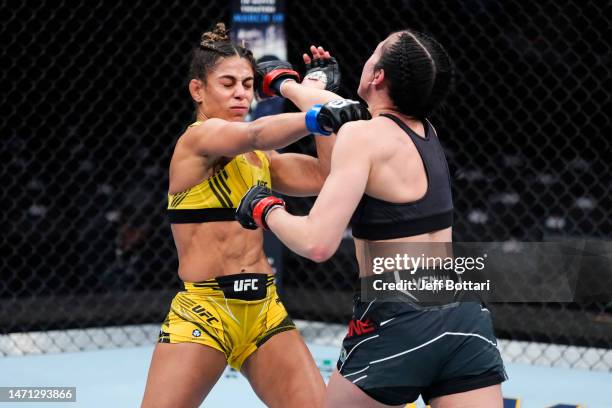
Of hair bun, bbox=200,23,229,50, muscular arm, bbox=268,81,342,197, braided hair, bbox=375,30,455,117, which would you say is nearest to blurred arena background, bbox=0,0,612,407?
muscular arm, bbox=268,81,342,197

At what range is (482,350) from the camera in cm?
182

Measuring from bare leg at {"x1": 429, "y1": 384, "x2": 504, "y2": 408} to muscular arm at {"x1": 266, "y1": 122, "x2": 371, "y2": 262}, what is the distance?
391 millimetres

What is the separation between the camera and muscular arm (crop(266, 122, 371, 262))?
1.71 metres

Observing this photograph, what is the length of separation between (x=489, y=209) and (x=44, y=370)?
104 inches

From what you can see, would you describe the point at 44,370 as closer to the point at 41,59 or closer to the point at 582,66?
the point at 41,59

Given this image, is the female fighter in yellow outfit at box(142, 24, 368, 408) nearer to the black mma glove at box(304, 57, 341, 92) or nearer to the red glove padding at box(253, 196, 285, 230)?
the black mma glove at box(304, 57, 341, 92)

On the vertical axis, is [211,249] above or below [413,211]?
below

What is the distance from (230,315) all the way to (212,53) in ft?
2.48

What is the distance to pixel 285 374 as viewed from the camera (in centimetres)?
240

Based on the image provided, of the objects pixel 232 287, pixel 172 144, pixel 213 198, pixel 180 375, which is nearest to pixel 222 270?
pixel 232 287

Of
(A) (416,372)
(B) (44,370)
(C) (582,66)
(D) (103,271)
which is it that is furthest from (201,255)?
(C) (582,66)

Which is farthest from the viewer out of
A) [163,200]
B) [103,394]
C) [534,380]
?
[163,200]

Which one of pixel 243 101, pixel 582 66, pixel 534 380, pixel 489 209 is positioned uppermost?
pixel 243 101

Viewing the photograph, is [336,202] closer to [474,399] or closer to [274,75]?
[474,399]
